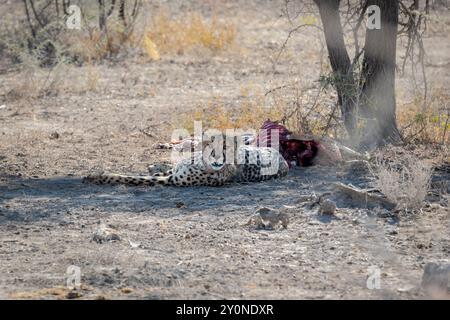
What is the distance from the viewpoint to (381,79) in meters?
8.99

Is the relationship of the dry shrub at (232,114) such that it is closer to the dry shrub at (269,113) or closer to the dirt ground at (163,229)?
the dry shrub at (269,113)

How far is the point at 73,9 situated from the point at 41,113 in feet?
8.66

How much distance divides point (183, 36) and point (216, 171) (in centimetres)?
734

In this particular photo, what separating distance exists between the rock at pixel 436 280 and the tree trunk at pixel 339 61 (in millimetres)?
3727

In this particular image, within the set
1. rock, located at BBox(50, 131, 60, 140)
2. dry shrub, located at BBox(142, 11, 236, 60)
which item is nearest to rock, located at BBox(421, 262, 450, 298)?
rock, located at BBox(50, 131, 60, 140)

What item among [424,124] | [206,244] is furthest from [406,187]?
[424,124]

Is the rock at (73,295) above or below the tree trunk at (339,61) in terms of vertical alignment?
below

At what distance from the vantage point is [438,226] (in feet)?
21.5

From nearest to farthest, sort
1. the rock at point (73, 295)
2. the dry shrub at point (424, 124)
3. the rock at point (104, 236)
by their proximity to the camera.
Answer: the rock at point (73, 295)
the rock at point (104, 236)
the dry shrub at point (424, 124)

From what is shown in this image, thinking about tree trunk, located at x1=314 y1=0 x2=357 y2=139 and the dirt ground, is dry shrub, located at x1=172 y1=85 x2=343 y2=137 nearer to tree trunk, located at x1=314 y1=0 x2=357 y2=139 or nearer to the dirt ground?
tree trunk, located at x1=314 y1=0 x2=357 y2=139

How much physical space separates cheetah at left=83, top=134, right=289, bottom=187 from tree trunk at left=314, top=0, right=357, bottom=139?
1125 mm

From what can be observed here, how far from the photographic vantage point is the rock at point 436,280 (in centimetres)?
509

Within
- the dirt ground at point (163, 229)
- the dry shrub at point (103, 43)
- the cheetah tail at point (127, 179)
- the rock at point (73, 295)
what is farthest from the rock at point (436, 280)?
the dry shrub at point (103, 43)
